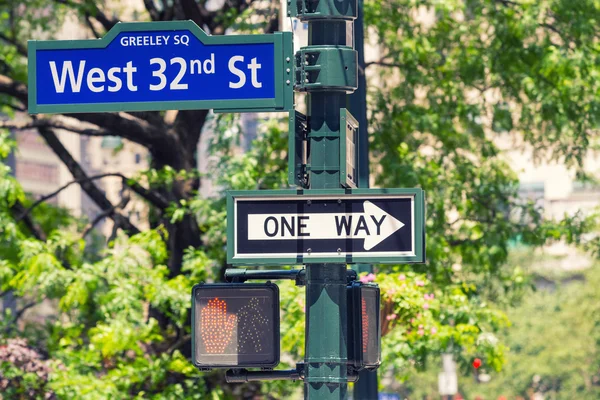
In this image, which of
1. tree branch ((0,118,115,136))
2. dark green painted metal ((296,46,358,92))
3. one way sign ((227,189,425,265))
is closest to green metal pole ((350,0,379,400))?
dark green painted metal ((296,46,358,92))

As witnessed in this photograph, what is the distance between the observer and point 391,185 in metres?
18.2

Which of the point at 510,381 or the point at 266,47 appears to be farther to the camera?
the point at 510,381

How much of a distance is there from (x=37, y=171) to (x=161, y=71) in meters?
114

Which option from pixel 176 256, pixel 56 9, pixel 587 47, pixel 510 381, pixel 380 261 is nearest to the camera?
pixel 380 261

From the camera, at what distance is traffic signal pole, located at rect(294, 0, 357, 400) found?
6.45 meters

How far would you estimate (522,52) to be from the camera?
17766 millimetres

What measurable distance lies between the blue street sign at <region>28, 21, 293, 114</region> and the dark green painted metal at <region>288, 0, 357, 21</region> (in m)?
0.23

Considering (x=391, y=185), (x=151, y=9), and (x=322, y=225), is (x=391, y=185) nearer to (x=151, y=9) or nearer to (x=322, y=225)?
(x=151, y=9)

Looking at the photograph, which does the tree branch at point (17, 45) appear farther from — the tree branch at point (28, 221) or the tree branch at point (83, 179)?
the tree branch at point (28, 221)

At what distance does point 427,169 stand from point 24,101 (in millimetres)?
6348

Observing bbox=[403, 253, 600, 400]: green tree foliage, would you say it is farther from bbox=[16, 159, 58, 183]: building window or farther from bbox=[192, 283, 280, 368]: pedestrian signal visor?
bbox=[192, 283, 280, 368]: pedestrian signal visor

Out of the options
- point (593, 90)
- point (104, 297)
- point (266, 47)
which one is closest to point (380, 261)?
point (266, 47)

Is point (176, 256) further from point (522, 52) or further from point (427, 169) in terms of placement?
point (522, 52)

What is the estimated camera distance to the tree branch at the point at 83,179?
63.4ft
